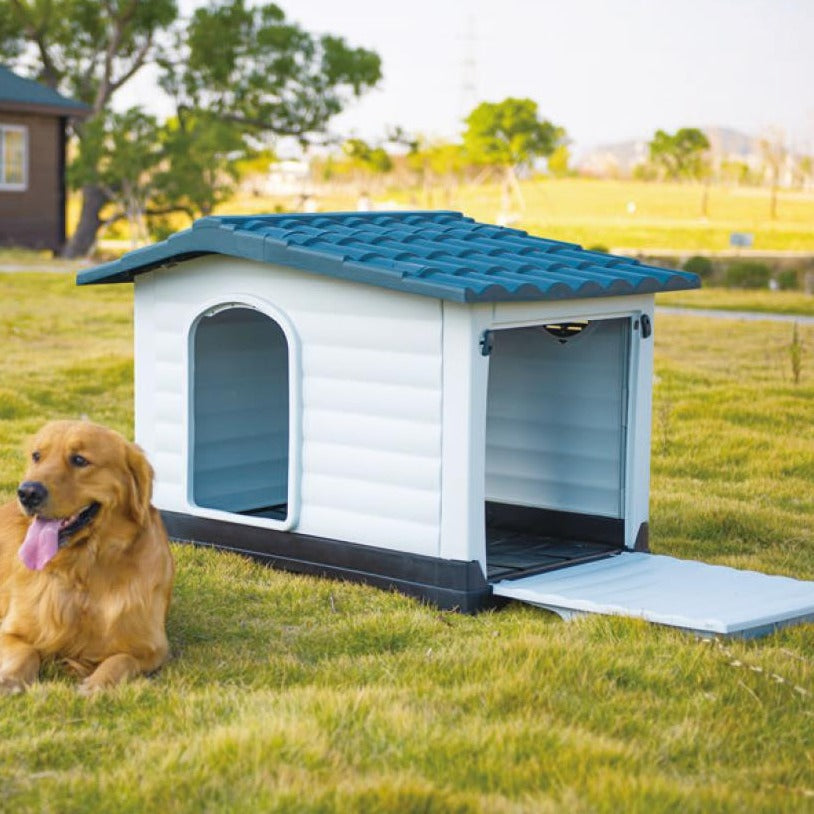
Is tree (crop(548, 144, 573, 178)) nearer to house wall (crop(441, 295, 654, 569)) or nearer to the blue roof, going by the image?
→ the blue roof

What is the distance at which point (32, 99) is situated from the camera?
28953 millimetres

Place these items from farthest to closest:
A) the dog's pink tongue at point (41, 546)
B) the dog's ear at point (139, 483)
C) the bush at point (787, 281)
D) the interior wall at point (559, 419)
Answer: the bush at point (787, 281) → the interior wall at point (559, 419) → the dog's ear at point (139, 483) → the dog's pink tongue at point (41, 546)

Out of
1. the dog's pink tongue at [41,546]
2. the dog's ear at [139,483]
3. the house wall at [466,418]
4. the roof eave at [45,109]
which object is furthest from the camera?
the roof eave at [45,109]

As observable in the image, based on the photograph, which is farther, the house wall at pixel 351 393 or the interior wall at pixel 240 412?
the interior wall at pixel 240 412

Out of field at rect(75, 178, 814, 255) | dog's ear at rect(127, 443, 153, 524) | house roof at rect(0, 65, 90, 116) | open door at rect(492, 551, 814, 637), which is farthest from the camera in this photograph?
field at rect(75, 178, 814, 255)

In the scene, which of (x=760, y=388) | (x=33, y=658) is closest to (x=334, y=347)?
(x=33, y=658)

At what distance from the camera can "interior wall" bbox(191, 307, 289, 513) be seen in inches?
298

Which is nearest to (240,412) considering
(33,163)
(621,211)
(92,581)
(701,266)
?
(92,581)

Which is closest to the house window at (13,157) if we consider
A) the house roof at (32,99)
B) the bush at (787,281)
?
the house roof at (32,99)

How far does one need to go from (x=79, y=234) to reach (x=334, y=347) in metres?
27.8

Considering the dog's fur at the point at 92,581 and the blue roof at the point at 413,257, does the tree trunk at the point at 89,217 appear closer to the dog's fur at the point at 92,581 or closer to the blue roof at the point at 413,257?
Result: the blue roof at the point at 413,257

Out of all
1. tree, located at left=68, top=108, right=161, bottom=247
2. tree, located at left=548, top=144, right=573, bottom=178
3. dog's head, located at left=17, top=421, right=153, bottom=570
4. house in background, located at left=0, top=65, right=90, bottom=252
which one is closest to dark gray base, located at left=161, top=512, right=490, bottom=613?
dog's head, located at left=17, top=421, right=153, bottom=570

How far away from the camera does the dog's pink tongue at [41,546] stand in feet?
15.5

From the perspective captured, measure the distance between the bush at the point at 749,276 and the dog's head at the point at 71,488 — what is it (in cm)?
2179
